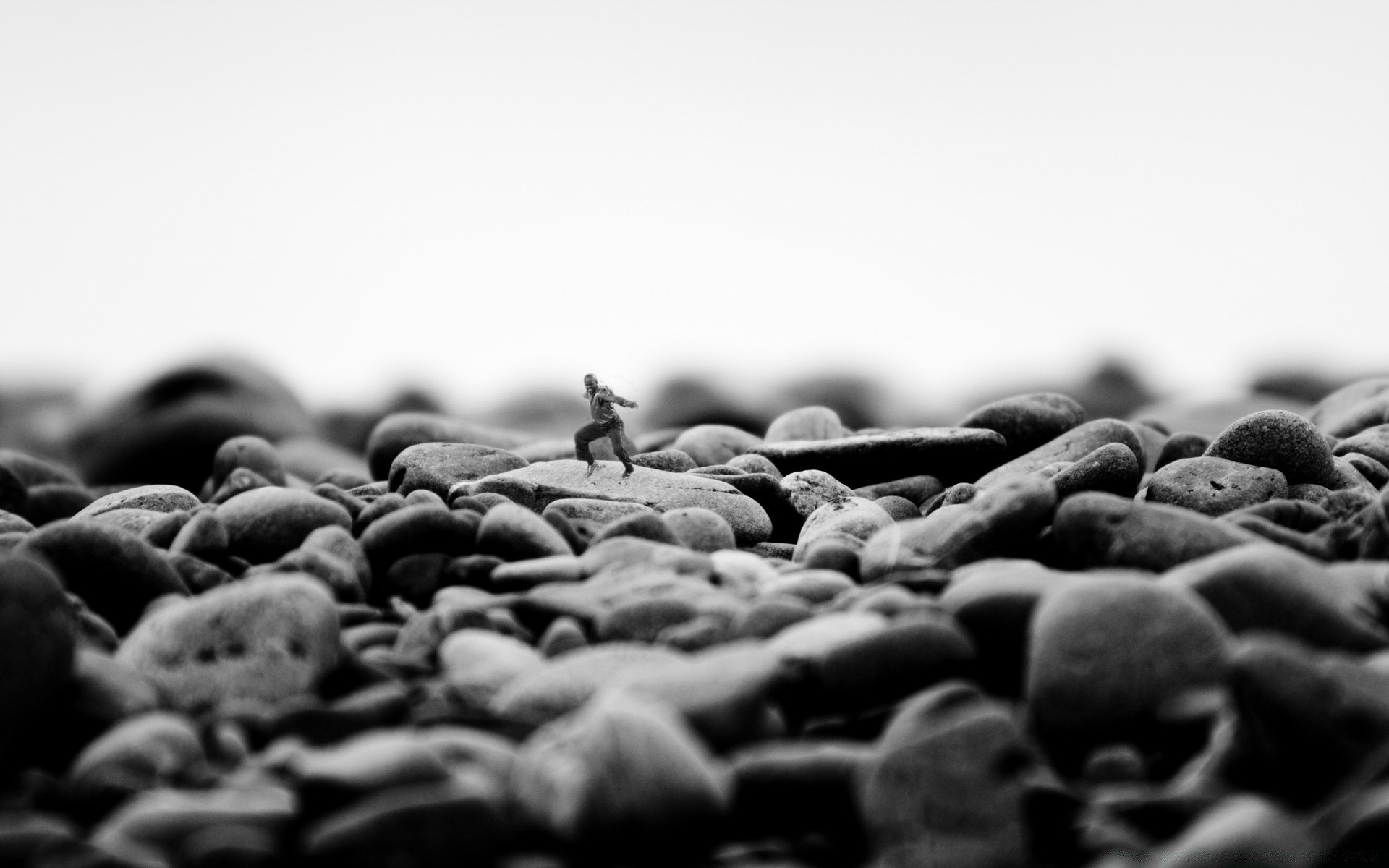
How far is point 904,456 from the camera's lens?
6.62m

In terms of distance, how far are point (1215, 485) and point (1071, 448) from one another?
115 centimetres

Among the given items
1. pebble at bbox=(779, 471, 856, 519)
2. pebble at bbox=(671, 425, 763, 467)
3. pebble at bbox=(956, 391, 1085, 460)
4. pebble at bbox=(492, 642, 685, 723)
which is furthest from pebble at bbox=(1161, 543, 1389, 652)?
pebble at bbox=(671, 425, 763, 467)

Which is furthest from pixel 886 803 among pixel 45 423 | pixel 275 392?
pixel 45 423

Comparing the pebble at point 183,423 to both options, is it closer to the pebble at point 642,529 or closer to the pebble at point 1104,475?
the pebble at point 642,529

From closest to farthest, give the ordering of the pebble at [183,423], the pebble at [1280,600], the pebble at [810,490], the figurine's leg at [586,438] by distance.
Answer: the pebble at [1280,600], the pebble at [810,490], the figurine's leg at [586,438], the pebble at [183,423]

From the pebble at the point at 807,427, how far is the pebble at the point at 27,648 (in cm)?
551

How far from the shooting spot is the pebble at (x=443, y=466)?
6.14 metres

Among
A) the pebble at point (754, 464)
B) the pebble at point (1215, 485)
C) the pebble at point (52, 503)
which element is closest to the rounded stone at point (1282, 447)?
the pebble at point (1215, 485)

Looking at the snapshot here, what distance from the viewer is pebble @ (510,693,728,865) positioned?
2.50m

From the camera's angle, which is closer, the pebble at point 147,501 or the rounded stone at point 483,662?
the rounded stone at point 483,662

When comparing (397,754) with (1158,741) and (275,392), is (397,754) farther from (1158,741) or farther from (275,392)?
(275,392)

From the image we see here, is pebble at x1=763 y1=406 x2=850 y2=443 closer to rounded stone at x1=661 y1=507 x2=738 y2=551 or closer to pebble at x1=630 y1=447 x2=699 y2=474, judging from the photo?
pebble at x1=630 y1=447 x2=699 y2=474

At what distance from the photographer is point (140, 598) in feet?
13.6

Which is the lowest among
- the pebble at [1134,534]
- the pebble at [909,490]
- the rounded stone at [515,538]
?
the pebble at [909,490]
